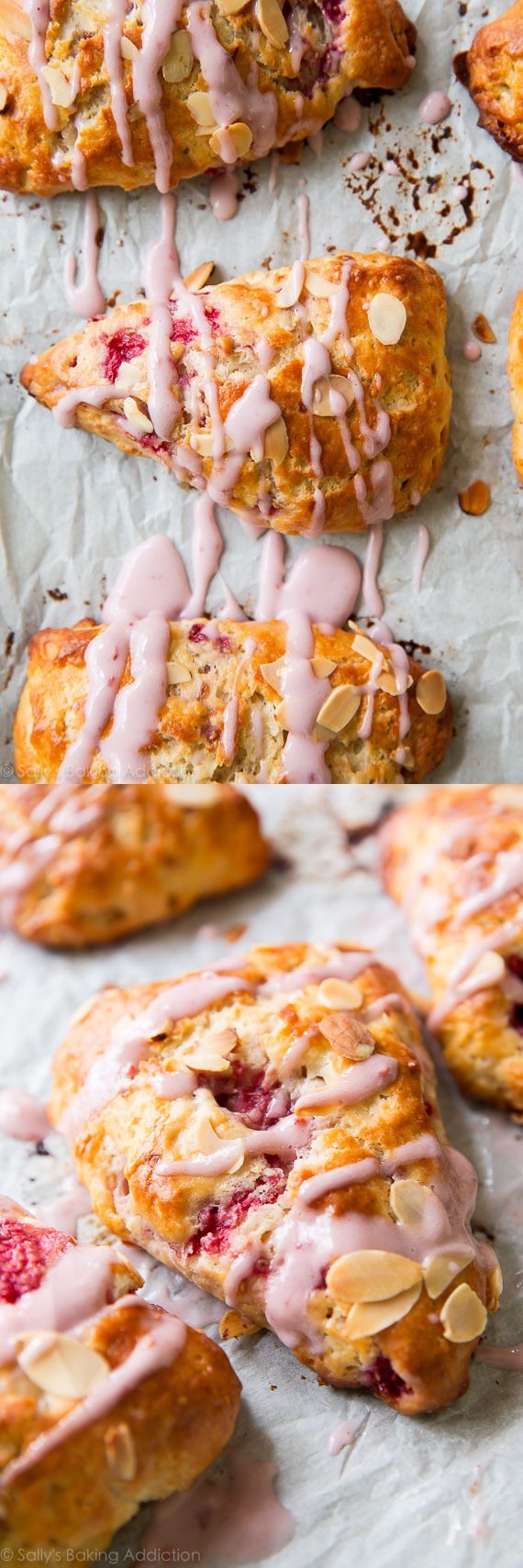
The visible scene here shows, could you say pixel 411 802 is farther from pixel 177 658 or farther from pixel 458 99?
pixel 458 99

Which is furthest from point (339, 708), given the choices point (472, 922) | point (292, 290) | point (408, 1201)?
point (408, 1201)

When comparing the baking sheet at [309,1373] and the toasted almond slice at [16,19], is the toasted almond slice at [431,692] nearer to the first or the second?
the baking sheet at [309,1373]

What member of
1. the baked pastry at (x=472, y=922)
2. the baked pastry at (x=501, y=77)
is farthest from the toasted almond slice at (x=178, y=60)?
the baked pastry at (x=472, y=922)

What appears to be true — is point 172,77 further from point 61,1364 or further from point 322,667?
point 61,1364

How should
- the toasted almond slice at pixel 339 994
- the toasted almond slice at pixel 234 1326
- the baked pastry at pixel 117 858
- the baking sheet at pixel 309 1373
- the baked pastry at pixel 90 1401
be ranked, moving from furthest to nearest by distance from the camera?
the baked pastry at pixel 117 858 → the toasted almond slice at pixel 339 994 → the toasted almond slice at pixel 234 1326 → the baking sheet at pixel 309 1373 → the baked pastry at pixel 90 1401

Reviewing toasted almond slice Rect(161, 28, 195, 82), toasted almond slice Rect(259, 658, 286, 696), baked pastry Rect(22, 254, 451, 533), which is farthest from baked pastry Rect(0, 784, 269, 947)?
toasted almond slice Rect(161, 28, 195, 82)
